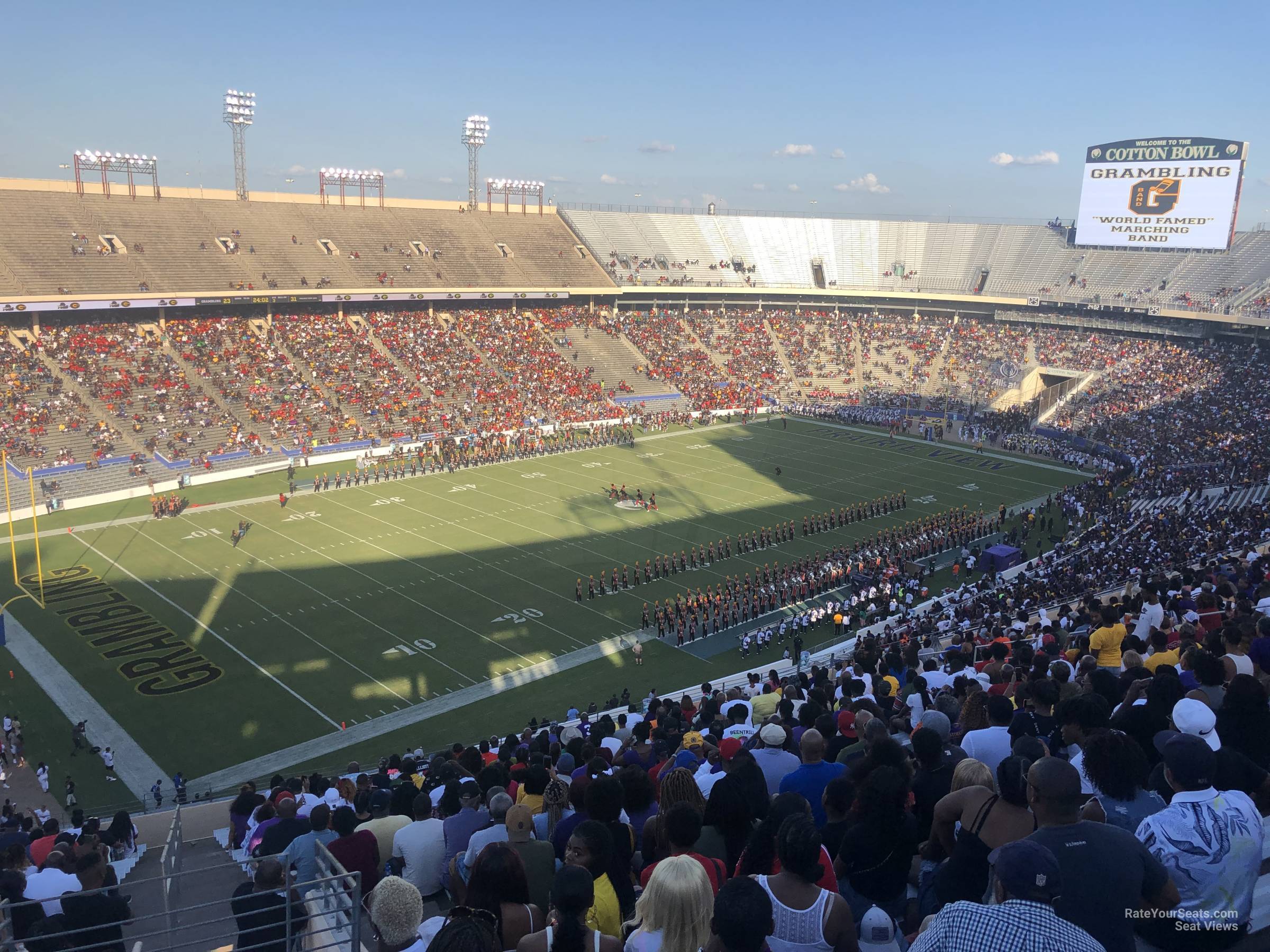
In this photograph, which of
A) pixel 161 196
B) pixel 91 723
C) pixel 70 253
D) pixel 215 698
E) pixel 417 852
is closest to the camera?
pixel 417 852

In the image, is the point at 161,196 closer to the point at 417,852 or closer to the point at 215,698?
the point at 215,698

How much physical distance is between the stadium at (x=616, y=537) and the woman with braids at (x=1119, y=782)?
37 millimetres

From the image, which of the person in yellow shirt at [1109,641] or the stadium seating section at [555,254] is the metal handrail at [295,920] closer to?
the person in yellow shirt at [1109,641]

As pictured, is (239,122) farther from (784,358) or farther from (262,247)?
(784,358)

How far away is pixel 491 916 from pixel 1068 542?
3171cm

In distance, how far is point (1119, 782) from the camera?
4980 mm

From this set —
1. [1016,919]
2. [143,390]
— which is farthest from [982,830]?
[143,390]

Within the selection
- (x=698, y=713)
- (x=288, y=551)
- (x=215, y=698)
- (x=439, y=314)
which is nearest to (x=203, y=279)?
(x=439, y=314)

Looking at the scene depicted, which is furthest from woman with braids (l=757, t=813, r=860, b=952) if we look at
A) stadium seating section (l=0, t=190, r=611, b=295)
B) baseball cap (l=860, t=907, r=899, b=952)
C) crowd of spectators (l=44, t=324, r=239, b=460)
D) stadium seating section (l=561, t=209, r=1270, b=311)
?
stadium seating section (l=561, t=209, r=1270, b=311)

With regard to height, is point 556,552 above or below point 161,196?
below

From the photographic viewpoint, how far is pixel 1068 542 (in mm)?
32156

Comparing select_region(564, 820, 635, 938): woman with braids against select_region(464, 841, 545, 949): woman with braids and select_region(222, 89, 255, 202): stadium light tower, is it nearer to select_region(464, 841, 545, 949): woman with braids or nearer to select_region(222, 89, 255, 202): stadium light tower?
select_region(464, 841, 545, 949): woman with braids

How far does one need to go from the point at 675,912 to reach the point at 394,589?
83.8 ft

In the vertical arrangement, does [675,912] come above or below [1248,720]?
above
